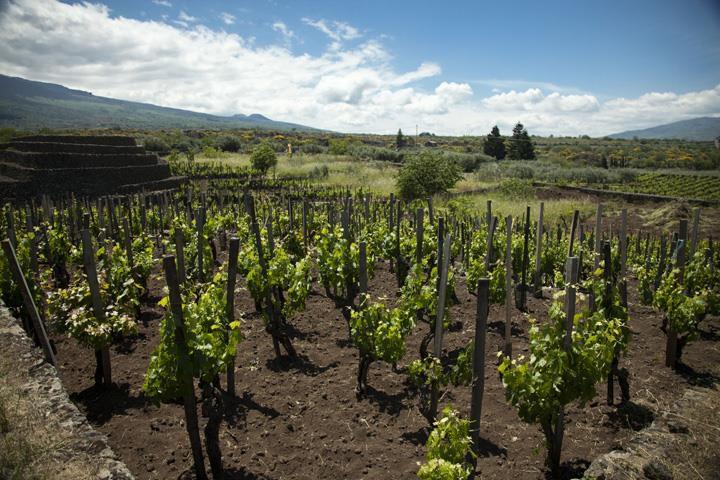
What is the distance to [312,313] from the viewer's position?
805 cm

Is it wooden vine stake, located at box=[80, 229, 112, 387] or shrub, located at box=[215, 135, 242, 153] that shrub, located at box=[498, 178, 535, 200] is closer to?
wooden vine stake, located at box=[80, 229, 112, 387]

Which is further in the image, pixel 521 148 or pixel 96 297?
pixel 521 148

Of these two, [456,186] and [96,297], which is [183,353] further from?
[456,186]

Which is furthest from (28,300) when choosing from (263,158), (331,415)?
(263,158)

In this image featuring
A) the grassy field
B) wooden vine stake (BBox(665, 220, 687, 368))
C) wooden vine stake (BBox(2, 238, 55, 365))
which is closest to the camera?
wooden vine stake (BBox(2, 238, 55, 365))

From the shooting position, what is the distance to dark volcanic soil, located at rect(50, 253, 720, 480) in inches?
167

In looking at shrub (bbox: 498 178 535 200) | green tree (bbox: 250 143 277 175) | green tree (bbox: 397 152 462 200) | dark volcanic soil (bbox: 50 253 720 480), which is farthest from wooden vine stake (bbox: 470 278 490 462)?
green tree (bbox: 250 143 277 175)

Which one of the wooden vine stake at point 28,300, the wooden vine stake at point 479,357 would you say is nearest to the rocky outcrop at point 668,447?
the wooden vine stake at point 479,357

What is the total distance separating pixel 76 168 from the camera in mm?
26922

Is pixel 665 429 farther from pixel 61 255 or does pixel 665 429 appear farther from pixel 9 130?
pixel 9 130

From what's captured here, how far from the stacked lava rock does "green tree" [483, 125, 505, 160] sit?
48.3 meters

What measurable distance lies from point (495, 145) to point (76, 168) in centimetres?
5577

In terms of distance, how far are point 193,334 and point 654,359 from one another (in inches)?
262

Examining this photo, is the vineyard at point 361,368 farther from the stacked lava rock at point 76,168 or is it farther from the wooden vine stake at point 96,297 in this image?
the stacked lava rock at point 76,168
